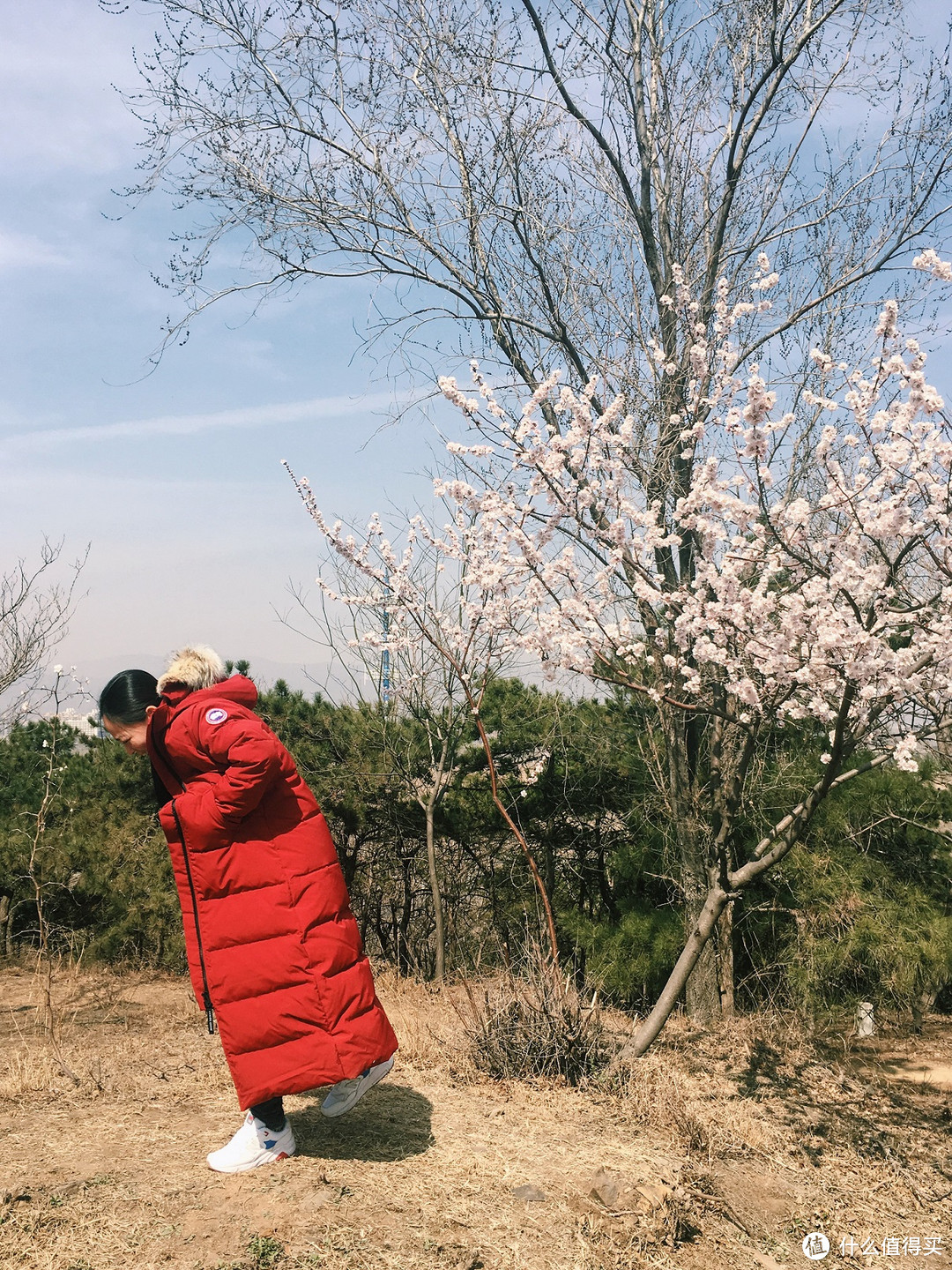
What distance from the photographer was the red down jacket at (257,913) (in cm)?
263

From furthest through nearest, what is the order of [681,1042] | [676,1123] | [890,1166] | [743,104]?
[743,104], [681,1042], [890,1166], [676,1123]

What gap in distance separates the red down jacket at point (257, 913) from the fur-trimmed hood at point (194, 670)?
3.4 inches

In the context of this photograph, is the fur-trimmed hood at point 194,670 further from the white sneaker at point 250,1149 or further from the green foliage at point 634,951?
the green foliage at point 634,951

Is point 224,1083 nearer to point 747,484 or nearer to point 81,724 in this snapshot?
point 747,484

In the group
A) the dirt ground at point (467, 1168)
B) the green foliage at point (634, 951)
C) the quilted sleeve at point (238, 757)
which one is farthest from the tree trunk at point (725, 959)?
the quilted sleeve at point (238, 757)

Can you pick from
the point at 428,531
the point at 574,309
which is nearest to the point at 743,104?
the point at 574,309

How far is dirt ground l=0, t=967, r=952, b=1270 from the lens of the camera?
254 cm

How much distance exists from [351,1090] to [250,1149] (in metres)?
0.33

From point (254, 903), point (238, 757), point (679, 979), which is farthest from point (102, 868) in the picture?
point (238, 757)

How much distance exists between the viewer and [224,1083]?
A: 388 cm

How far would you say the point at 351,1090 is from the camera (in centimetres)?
295

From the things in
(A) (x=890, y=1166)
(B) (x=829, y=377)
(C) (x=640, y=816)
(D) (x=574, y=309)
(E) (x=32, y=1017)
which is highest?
(D) (x=574, y=309)

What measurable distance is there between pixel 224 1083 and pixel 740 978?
135 inches

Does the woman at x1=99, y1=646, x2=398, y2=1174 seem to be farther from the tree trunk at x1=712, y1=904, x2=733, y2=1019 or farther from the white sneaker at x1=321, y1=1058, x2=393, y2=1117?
the tree trunk at x1=712, y1=904, x2=733, y2=1019
